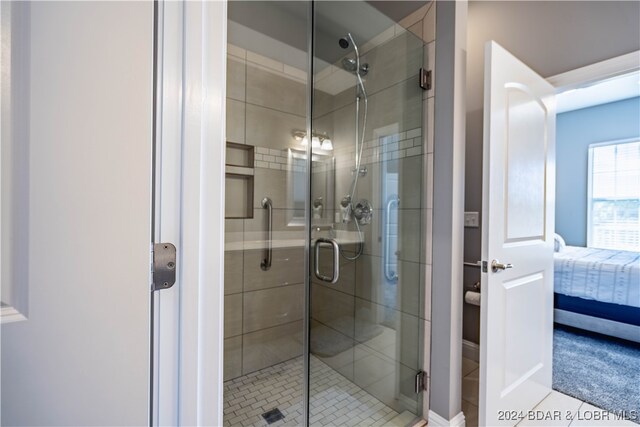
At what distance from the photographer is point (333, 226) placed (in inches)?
67.8

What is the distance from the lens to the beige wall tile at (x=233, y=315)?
1884mm

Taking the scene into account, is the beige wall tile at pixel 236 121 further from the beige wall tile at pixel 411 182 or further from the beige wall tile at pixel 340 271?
the beige wall tile at pixel 411 182

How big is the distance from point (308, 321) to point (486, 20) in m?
2.64

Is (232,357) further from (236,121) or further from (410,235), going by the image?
(236,121)

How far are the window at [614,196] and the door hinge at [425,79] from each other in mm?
4969

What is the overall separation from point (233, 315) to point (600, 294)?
11.2 ft

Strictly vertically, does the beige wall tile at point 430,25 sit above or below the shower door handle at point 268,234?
Result: above

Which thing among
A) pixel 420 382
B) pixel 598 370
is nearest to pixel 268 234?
pixel 420 382

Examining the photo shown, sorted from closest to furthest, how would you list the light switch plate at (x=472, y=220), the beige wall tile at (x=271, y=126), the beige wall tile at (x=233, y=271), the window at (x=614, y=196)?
1. the beige wall tile at (x=233, y=271)
2. the beige wall tile at (x=271, y=126)
3. the light switch plate at (x=472, y=220)
4. the window at (x=614, y=196)

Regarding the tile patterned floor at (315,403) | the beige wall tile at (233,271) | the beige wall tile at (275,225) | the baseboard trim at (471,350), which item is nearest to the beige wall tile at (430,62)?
the beige wall tile at (275,225)

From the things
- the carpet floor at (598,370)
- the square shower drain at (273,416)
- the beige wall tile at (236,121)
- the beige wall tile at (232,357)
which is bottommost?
the square shower drain at (273,416)

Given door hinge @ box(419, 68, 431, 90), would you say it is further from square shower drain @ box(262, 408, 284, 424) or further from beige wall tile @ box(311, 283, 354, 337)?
square shower drain @ box(262, 408, 284, 424)

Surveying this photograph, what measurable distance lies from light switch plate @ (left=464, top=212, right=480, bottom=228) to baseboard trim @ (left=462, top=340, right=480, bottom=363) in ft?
2.99

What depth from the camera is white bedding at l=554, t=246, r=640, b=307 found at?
261 centimetres
